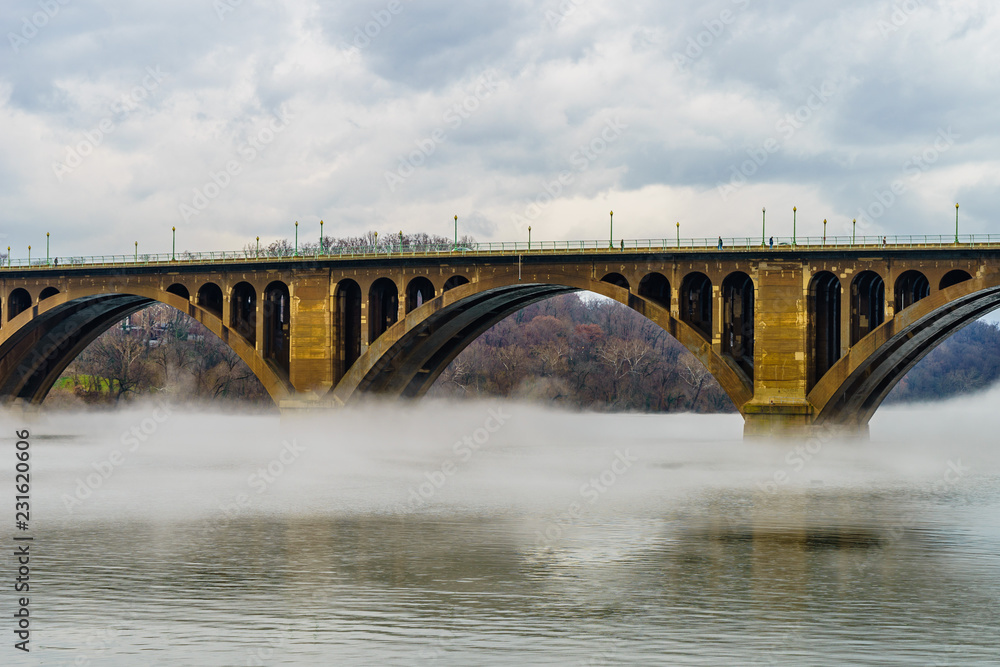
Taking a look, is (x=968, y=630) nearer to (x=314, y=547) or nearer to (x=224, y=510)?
(x=314, y=547)

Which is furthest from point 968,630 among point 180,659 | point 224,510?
point 224,510

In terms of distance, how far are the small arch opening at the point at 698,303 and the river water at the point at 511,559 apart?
28.4 ft

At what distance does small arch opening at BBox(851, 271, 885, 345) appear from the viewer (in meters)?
61.6

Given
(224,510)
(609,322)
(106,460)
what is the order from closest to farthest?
(224,510)
(106,460)
(609,322)

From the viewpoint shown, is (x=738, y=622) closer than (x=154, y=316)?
Yes

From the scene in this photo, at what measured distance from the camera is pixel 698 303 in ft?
217

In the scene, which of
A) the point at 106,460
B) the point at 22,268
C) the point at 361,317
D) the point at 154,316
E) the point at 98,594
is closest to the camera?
the point at 98,594

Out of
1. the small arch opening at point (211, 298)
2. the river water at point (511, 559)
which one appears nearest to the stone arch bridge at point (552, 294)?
the small arch opening at point (211, 298)

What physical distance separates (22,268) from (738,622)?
7380 cm

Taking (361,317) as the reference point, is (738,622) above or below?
below

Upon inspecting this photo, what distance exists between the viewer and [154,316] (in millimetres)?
133750

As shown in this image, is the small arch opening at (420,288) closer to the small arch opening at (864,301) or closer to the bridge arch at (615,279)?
the bridge arch at (615,279)

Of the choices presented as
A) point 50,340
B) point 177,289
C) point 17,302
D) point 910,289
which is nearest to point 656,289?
point 910,289

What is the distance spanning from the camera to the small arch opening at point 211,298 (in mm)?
78262
